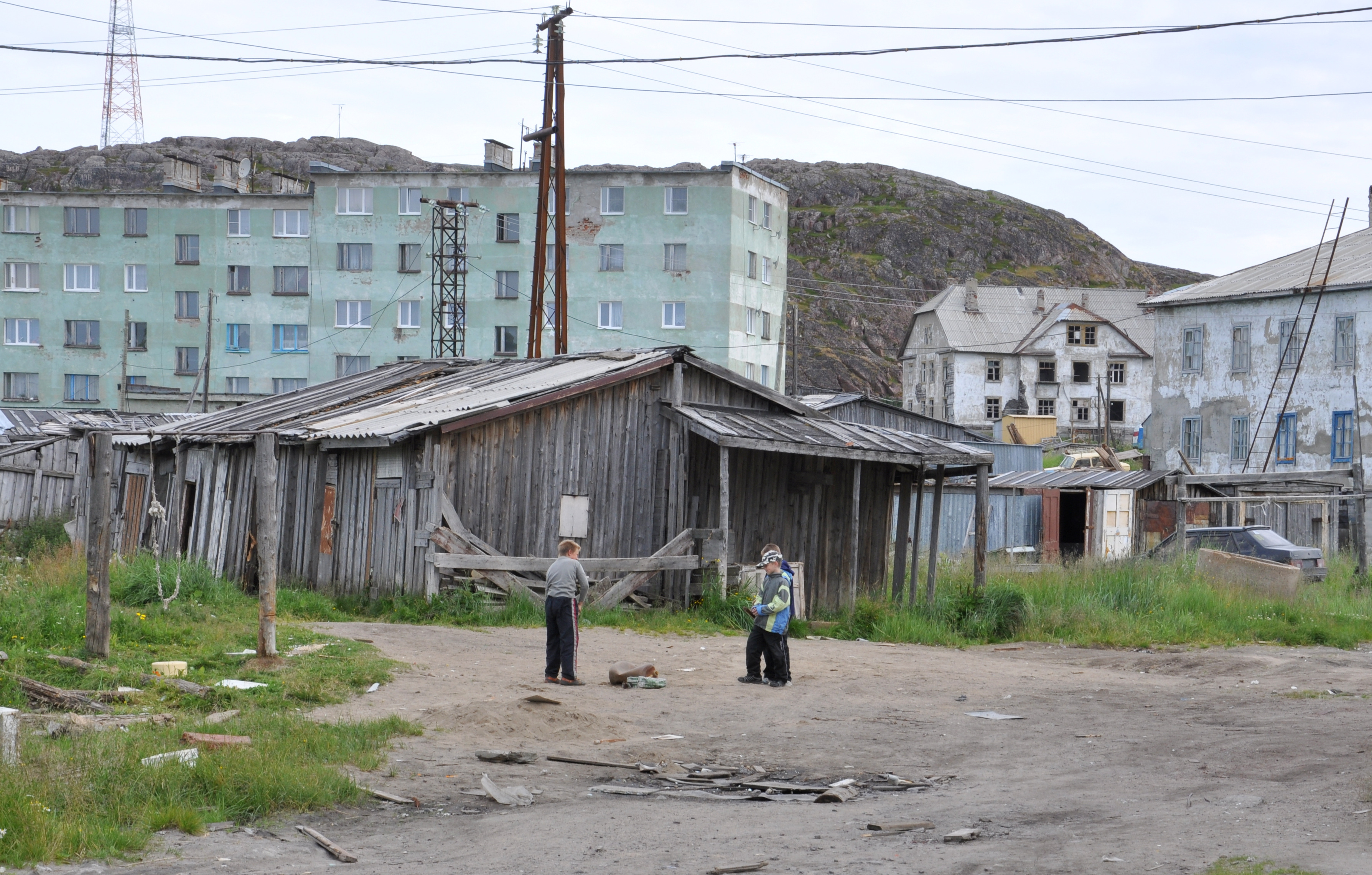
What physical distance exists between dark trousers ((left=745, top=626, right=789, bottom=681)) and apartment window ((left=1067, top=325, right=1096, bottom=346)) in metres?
71.2

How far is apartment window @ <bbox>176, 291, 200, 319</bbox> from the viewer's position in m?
63.8

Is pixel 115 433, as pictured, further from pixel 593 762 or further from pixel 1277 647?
pixel 1277 647

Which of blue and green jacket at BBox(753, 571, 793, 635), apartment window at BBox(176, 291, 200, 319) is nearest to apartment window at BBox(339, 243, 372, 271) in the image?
apartment window at BBox(176, 291, 200, 319)

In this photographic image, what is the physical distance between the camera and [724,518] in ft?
63.6

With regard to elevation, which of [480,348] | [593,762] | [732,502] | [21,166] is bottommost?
[593,762]

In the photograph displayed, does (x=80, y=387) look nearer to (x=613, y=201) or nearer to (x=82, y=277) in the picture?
(x=82, y=277)

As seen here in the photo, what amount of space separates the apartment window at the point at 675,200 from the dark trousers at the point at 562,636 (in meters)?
47.8

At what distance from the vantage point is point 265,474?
13.4 meters

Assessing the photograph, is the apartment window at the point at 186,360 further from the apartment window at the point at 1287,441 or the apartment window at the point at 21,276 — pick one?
the apartment window at the point at 1287,441

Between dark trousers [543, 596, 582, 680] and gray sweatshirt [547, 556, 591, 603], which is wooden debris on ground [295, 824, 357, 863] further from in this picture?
gray sweatshirt [547, 556, 591, 603]

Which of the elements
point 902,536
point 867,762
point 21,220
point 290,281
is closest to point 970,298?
point 290,281

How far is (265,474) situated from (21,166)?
124991mm

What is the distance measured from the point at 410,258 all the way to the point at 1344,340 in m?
38.8

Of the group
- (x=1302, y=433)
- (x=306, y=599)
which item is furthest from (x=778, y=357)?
(x=306, y=599)
